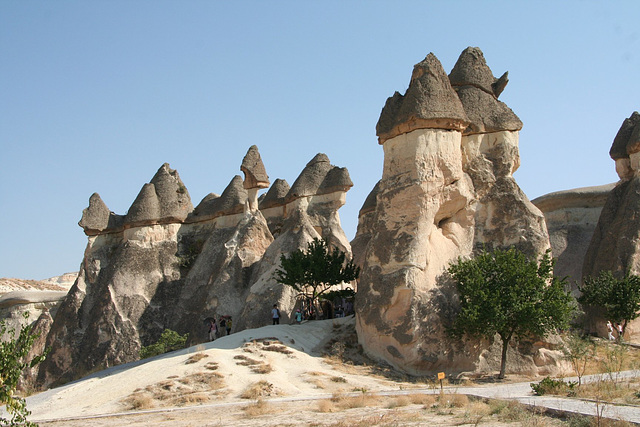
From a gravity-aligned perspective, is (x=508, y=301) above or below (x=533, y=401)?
above

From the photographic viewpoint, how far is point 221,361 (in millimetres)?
15570

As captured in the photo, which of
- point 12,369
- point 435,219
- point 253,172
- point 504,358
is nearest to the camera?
point 12,369

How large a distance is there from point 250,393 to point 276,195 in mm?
18030

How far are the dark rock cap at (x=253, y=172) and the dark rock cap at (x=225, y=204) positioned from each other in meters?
0.92

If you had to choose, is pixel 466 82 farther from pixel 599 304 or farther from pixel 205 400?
pixel 205 400

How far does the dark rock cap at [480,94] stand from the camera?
65.4 ft

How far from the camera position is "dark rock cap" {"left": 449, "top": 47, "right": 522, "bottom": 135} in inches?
785

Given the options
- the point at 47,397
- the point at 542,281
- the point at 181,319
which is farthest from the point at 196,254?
the point at 542,281

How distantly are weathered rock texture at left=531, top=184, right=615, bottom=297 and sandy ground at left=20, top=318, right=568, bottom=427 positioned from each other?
16.9m

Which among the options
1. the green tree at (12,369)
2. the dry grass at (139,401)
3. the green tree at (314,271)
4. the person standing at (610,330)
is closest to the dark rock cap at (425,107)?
the green tree at (314,271)

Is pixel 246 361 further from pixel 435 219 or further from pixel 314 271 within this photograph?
pixel 435 219

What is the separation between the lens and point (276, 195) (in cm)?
3102

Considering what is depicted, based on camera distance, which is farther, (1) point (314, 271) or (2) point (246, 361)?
(1) point (314, 271)

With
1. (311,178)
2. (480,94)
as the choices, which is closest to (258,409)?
(480,94)
